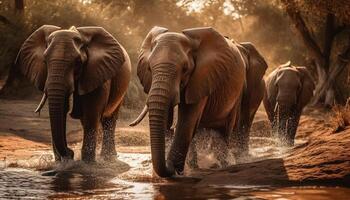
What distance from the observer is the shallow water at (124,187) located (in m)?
6.78

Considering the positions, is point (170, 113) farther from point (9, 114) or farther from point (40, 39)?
point (9, 114)

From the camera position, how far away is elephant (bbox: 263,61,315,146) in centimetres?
1462

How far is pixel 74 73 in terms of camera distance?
943 cm

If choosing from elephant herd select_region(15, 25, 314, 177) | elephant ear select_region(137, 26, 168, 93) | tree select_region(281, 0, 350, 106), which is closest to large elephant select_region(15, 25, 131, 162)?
elephant herd select_region(15, 25, 314, 177)

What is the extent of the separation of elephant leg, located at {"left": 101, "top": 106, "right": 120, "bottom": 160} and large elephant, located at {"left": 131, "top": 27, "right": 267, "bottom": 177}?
199cm

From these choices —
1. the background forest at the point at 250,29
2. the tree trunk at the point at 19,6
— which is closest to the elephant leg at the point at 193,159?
the background forest at the point at 250,29

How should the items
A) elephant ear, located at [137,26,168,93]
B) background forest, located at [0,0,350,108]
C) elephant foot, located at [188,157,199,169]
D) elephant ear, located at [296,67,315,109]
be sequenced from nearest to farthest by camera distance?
elephant ear, located at [137,26,168,93], elephant foot, located at [188,157,199,169], elephant ear, located at [296,67,315,109], background forest, located at [0,0,350,108]

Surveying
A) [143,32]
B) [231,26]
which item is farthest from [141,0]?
[231,26]

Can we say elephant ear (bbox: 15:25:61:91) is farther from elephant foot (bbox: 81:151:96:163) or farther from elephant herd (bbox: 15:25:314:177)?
elephant foot (bbox: 81:151:96:163)

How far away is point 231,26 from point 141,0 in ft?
117

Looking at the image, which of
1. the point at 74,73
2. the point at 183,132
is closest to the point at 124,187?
the point at 183,132

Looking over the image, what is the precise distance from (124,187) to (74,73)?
2467 millimetres

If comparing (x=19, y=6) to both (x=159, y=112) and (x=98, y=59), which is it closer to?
(x=98, y=59)

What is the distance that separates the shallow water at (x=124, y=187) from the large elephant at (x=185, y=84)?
38 centimetres
